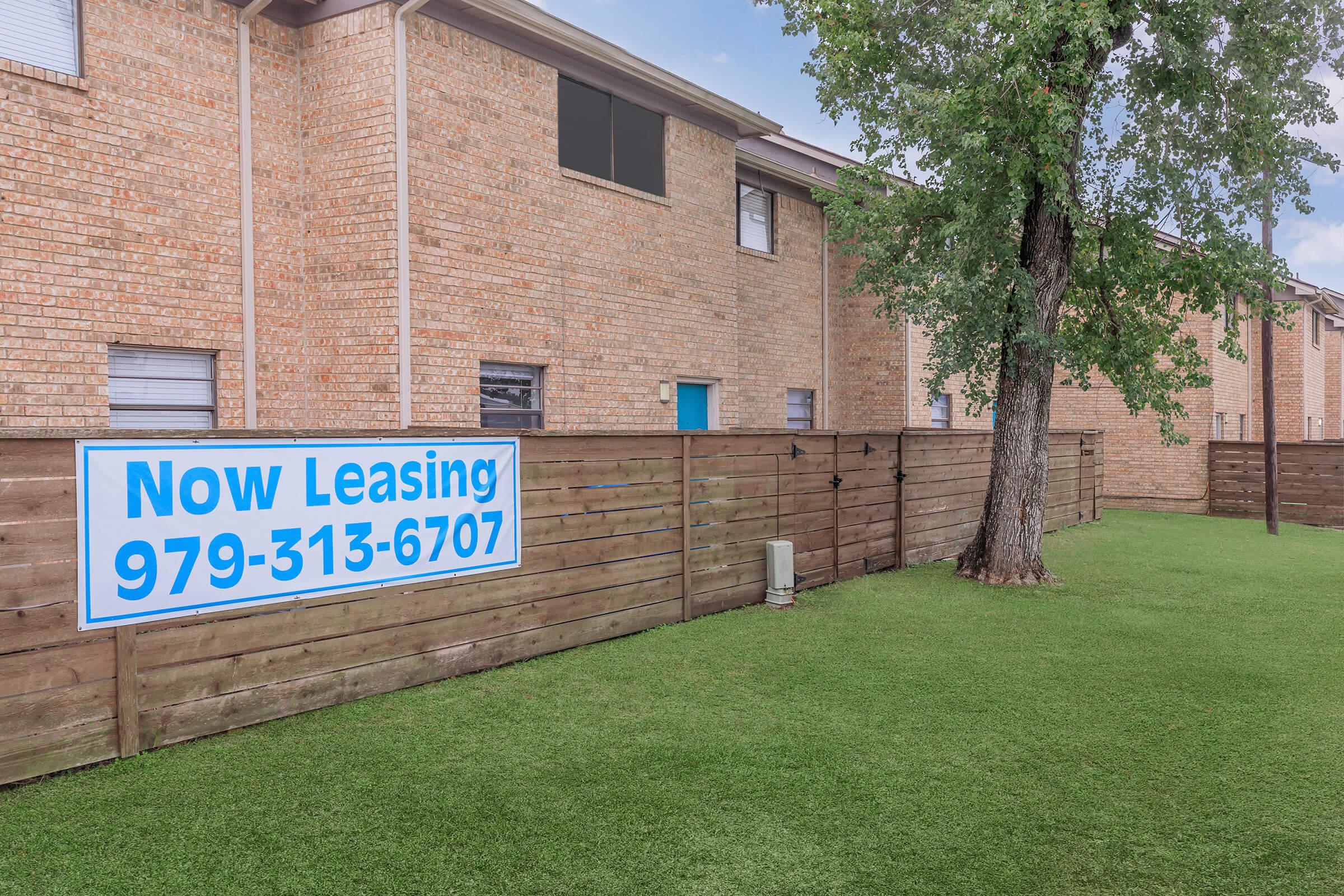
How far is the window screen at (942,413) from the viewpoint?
1919 centimetres

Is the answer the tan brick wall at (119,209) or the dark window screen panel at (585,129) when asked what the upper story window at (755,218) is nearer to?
the dark window screen panel at (585,129)

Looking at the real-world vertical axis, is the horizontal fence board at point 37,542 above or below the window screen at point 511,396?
below

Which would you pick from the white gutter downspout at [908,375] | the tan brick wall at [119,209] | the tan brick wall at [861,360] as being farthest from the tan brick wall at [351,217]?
the white gutter downspout at [908,375]

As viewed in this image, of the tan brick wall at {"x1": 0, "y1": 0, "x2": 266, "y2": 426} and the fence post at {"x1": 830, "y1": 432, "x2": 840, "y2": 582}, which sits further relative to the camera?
the fence post at {"x1": 830, "y1": 432, "x2": 840, "y2": 582}

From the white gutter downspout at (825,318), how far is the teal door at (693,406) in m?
4.33

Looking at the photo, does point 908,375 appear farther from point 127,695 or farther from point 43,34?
point 127,695

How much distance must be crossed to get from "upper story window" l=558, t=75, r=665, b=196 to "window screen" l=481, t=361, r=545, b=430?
281cm

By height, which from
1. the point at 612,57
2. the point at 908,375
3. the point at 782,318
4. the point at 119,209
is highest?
the point at 612,57

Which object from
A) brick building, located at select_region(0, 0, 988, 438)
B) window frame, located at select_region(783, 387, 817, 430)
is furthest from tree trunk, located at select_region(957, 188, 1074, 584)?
window frame, located at select_region(783, 387, 817, 430)

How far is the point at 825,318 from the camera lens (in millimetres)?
17469

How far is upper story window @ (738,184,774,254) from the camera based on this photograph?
616 inches

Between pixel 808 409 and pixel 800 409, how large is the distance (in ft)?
0.86

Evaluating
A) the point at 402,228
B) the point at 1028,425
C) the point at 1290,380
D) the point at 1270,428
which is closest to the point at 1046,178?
the point at 1028,425

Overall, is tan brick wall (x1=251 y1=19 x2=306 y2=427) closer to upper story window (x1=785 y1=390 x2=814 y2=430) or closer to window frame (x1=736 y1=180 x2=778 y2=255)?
window frame (x1=736 y1=180 x2=778 y2=255)
